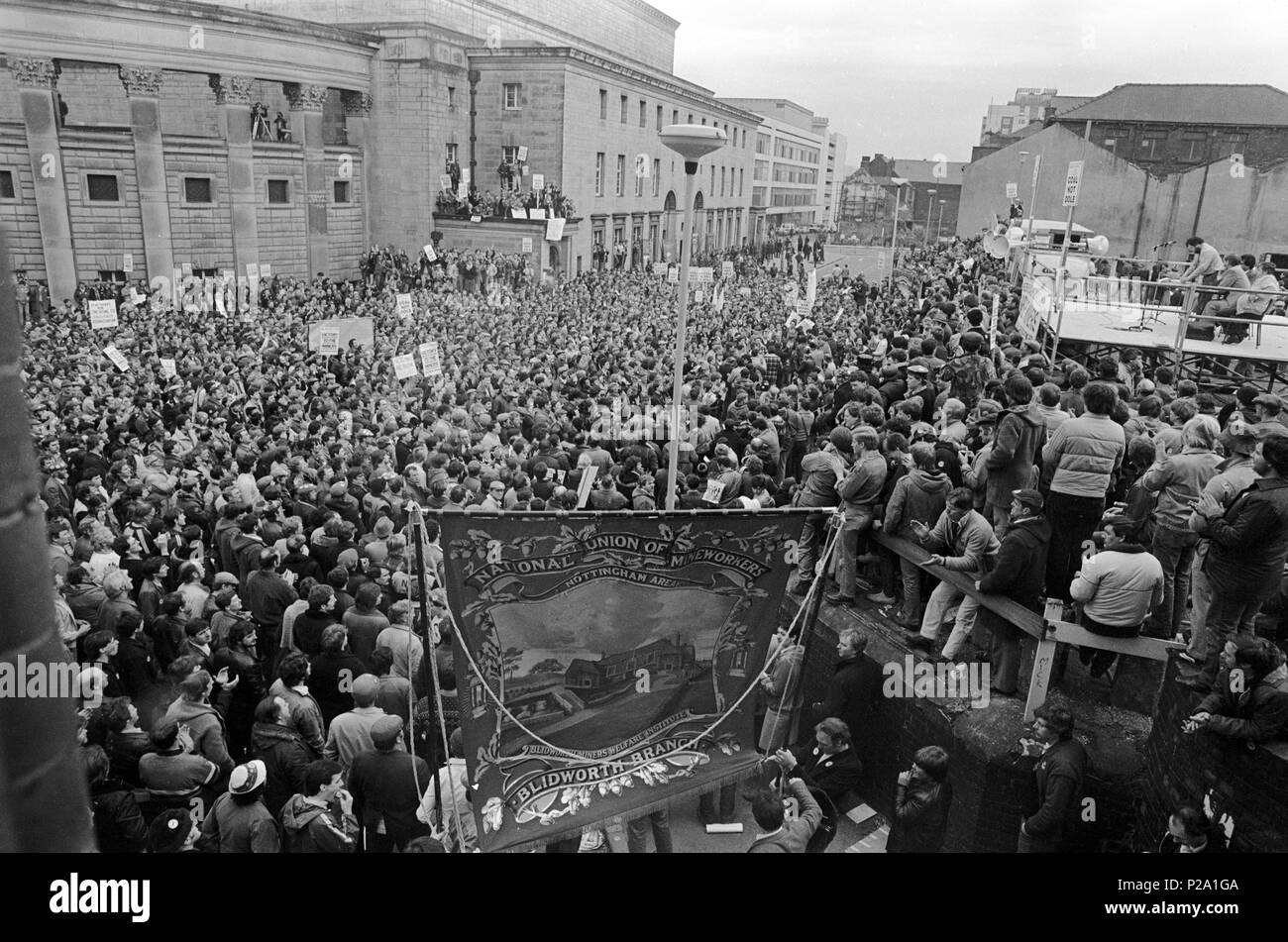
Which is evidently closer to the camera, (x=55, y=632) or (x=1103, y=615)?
(x=55, y=632)

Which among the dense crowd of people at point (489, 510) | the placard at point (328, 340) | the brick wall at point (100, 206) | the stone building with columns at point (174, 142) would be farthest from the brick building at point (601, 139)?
the dense crowd of people at point (489, 510)

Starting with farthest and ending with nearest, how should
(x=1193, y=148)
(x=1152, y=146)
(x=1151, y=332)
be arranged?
(x=1152, y=146) < (x=1193, y=148) < (x=1151, y=332)

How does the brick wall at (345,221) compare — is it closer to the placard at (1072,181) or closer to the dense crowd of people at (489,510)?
the dense crowd of people at (489,510)

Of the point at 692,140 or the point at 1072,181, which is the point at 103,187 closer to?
the point at 1072,181

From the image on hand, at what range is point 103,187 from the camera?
29.3 metres

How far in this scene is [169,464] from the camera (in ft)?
33.5

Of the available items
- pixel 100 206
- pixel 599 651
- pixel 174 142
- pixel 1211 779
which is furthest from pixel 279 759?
pixel 174 142

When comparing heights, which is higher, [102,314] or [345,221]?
[345,221]

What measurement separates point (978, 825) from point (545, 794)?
325 cm

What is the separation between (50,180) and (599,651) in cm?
3088

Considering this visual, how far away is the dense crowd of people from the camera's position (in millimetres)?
5023
